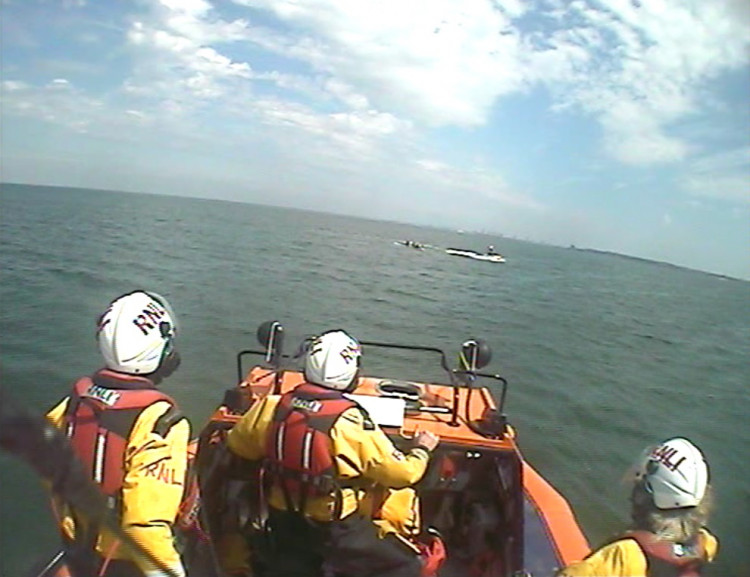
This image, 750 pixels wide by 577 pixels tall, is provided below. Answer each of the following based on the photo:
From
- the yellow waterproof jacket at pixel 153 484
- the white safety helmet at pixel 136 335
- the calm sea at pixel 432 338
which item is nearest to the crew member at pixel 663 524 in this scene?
the calm sea at pixel 432 338

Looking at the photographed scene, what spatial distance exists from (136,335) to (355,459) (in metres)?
1.25

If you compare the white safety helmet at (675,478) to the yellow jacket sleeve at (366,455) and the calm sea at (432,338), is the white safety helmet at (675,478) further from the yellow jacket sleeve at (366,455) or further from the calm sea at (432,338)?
the yellow jacket sleeve at (366,455)

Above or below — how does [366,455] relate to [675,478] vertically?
below

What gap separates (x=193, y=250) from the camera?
1390 inches

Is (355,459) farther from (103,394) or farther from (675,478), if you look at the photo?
(675,478)

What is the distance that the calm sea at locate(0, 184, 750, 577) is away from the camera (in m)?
9.99

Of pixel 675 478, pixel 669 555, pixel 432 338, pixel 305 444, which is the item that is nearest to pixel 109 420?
pixel 305 444

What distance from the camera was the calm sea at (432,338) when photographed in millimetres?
9992

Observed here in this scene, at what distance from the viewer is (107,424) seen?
6.98 feet

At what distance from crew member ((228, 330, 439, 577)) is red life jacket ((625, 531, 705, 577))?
3.82ft

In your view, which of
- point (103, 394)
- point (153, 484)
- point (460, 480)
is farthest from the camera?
point (460, 480)

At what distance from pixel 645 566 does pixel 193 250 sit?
115ft

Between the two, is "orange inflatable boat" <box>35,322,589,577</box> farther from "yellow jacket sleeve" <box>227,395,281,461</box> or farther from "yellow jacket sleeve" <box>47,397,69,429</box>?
"yellow jacket sleeve" <box>47,397,69,429</box>

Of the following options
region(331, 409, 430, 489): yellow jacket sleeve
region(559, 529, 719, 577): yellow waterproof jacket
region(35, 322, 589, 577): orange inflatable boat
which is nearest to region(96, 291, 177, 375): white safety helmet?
region(331, 409, 430, 489): yellow jacket sleeve
